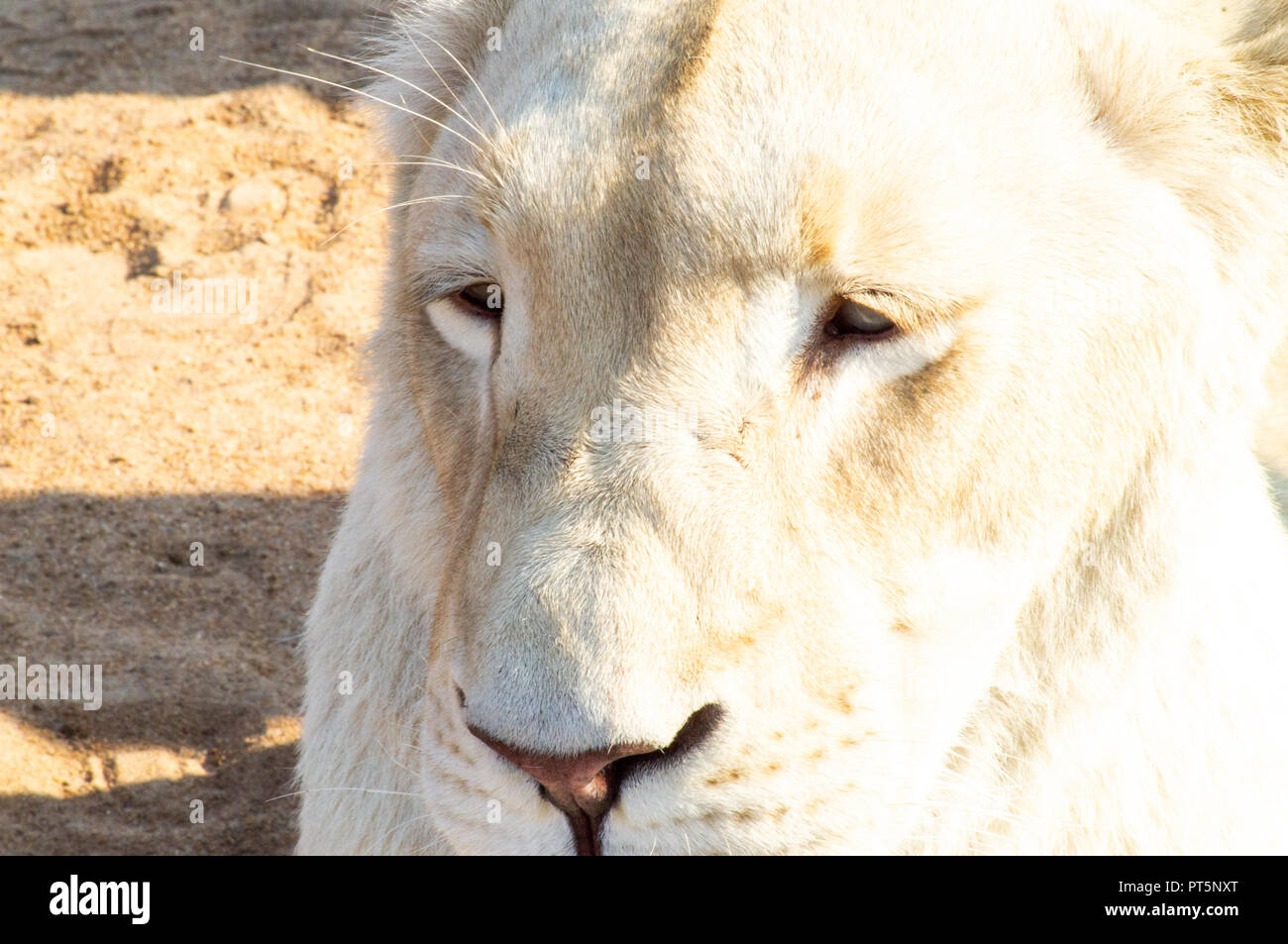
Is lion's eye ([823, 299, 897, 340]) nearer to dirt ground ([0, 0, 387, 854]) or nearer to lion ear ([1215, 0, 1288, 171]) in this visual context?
lion ear ([1215, 0, 1288, 171])

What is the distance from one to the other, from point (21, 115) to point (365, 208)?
5.71 feet

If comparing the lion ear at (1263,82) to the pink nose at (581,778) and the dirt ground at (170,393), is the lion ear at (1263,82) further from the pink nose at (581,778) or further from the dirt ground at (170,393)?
the dirt ground at (170,393)

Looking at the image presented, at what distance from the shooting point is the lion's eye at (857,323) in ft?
6.41

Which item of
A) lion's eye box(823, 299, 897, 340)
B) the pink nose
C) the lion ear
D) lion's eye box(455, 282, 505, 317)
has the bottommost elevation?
the pink nose

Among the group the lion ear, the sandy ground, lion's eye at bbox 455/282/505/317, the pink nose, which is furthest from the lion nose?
the sandy ground

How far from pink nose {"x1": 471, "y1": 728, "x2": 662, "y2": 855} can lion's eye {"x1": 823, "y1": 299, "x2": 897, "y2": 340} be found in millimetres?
642

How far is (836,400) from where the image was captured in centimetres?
199

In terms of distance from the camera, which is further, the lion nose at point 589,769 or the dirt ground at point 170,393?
the dirt ground at point 170,393

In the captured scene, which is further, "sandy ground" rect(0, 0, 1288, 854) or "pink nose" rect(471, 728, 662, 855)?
"sandy ground" rect(0, 0, 1288, 854)

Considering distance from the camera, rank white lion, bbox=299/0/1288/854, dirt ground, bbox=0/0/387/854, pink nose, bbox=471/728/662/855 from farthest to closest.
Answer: dirt ground, bbox=0/0/387/854, white lion, bbox=299/0/1288/854, pink nose, bbox=471/728/662/855

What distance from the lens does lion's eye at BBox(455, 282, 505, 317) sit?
87.1 inches

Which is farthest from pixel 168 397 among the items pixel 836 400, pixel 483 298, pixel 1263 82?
pixel 1263 82

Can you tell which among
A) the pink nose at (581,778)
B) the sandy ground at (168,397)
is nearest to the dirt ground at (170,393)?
the sandy ground at (168,397)

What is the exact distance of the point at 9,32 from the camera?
721 cm
